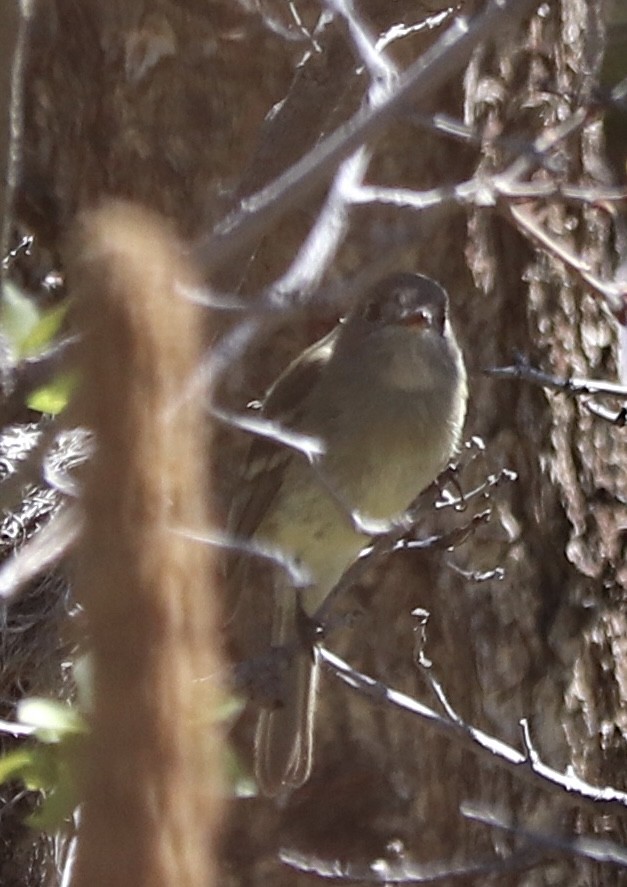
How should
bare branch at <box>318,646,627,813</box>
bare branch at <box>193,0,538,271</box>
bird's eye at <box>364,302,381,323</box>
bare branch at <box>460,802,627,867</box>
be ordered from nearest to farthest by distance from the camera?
1. bare branch at <box>193,0,538,271</box>
2. bare branch at <box>318,646,627,813</box>
3. bare branch at <box>460,802,627,867</box>
4. bird's eye at <box>364,302,381,323</box>

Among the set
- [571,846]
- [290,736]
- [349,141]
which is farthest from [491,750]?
[349,141]

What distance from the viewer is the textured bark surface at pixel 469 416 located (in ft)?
9.89

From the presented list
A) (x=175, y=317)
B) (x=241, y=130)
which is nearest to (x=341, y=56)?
(x=241, y=130)

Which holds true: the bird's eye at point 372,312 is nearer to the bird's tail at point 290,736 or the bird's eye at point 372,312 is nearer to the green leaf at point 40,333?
the bird's tail at point 290,736

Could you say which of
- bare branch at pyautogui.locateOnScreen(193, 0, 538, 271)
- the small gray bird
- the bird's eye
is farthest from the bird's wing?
bare branch at pyautogui.locateOnScreen(193, 0, 538, 271)

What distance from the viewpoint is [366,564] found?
2311 millimetres

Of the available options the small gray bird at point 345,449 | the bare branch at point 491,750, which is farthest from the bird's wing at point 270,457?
the bare branch at point 491,750

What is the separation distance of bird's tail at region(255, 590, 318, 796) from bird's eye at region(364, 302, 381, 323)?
0.59 m

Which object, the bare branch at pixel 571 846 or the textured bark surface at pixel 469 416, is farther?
the textured bark surface at pixel 469 416

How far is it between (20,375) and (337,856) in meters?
1.73

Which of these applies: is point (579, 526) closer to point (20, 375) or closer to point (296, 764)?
point (296, 764)

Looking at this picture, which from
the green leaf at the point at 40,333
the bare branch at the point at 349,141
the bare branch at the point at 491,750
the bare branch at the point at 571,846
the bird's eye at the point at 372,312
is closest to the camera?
the bare branch at the point at 349,141

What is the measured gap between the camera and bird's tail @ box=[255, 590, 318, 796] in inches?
110

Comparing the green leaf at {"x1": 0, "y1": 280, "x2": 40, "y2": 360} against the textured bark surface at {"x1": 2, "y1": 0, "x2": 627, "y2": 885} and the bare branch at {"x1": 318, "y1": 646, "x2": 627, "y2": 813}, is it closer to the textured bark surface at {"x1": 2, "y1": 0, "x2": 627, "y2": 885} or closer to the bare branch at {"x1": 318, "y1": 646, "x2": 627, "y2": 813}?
the bare branch at {"x1": 318, "y1": 646, "x2": 627, "y2": 813}
